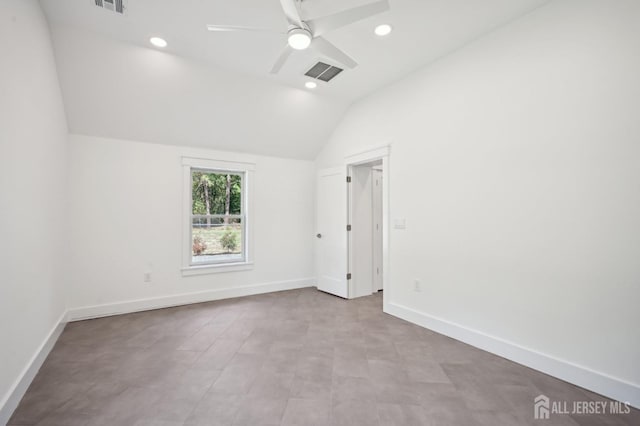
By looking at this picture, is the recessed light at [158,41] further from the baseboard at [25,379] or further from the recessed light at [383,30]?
the baseboard at [25,379]

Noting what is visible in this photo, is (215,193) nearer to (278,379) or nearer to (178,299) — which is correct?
(178,299)

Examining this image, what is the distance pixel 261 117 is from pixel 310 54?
1.43 metres

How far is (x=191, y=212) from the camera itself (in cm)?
431

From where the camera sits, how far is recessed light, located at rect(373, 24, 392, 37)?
8.65 feet

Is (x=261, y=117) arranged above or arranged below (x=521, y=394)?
above

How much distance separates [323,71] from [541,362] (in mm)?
3741

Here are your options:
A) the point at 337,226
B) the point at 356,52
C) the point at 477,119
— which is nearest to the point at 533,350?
the point at 477,119

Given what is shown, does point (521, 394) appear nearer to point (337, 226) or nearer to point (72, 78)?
point (337, 226)

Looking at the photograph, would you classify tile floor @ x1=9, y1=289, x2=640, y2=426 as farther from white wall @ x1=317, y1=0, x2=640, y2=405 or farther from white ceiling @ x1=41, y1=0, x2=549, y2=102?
white ceiling @ x1=41, y1=0, x2=549, y2=102

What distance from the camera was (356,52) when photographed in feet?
10.1

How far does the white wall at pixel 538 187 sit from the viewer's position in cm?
199

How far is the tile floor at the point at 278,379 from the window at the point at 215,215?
1259mm

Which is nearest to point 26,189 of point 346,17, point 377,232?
point 346,17

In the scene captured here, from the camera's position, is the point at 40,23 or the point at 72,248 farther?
the point at 72,248
